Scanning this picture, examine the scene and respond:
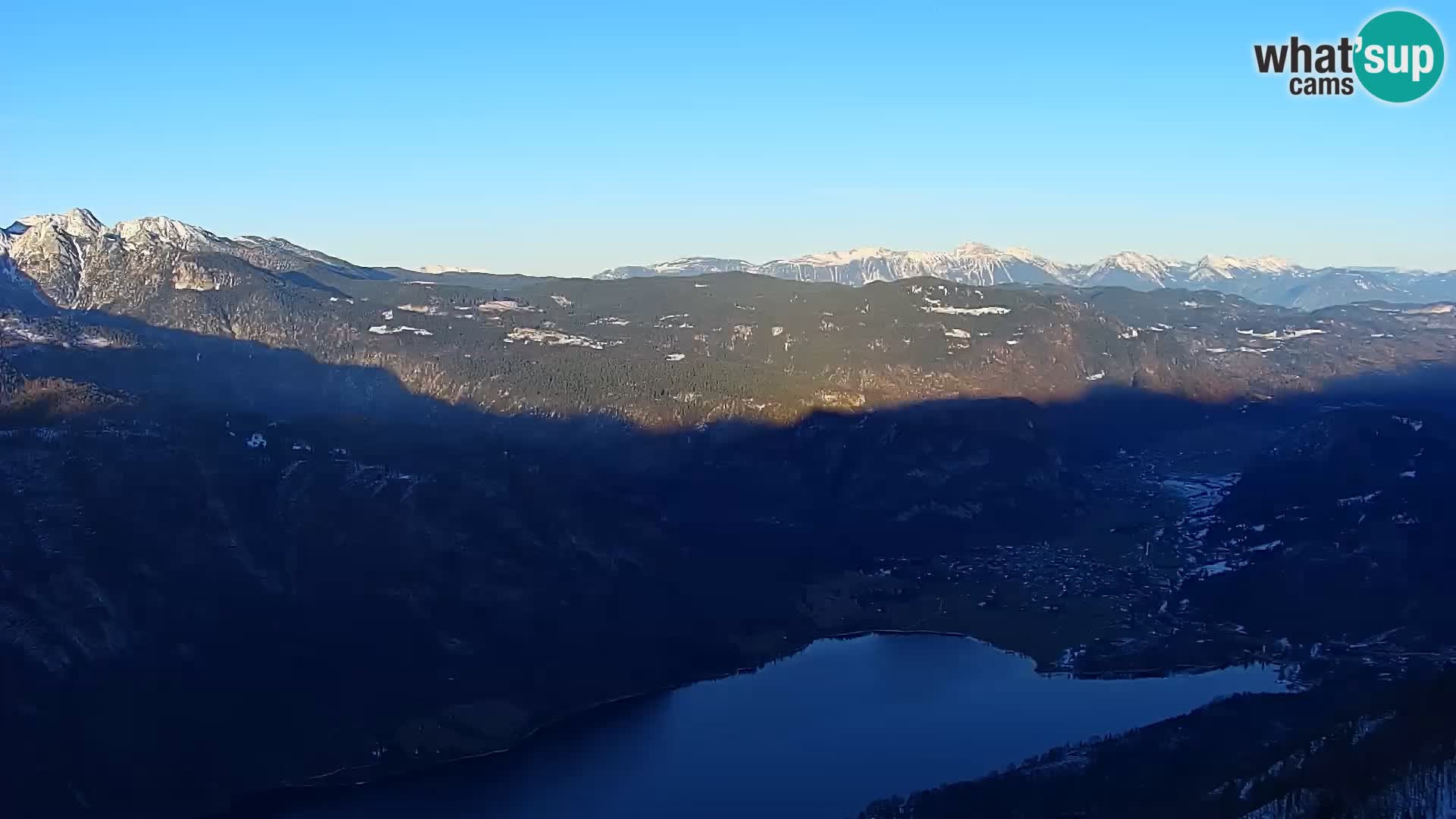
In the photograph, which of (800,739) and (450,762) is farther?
(800,739)

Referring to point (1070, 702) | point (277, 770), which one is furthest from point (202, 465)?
point (1070, 702)

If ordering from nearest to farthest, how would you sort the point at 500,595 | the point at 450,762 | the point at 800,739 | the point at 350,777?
the point at 350,777, the point at 450,762, the point at 800,739, the point at 500,595

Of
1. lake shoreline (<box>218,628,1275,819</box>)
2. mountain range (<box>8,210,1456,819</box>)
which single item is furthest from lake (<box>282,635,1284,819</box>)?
mountain range (<box>8,210,1456,819</box>)

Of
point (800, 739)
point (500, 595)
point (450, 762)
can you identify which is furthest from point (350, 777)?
point (800, 739)

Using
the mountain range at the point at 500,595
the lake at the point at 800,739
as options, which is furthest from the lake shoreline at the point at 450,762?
the lake at the point at 800,739

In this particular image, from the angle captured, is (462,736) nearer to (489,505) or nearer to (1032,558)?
(489,505)

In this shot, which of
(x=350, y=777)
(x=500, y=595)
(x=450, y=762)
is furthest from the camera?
(x=500, y=595)

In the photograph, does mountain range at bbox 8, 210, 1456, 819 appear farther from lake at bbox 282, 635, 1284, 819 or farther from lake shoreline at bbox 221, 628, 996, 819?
lake at bbox 282, 635, 1284, 819

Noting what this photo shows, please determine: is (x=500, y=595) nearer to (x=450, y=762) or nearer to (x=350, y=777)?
(x=450, y=762)
